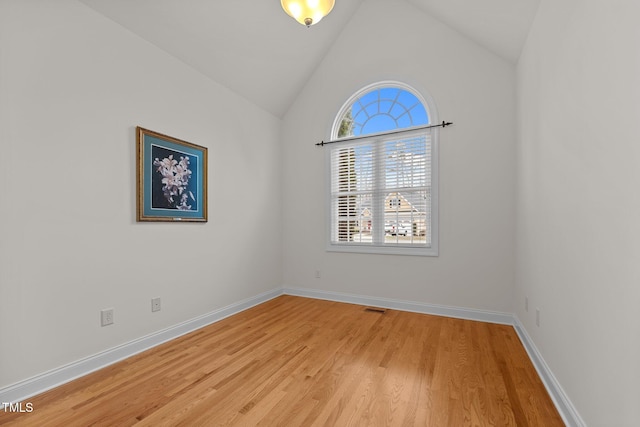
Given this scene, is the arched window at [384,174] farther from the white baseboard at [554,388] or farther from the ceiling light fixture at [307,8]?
the ceiling light fixture at [307,8]

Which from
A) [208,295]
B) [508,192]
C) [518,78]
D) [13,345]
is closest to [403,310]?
[508,192]

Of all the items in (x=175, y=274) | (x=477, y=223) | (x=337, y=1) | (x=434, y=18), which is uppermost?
(x=337, y=1)

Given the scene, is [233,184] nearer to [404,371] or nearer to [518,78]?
[404,371]

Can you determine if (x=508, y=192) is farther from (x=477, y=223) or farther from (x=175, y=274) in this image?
(x=175, y=274)

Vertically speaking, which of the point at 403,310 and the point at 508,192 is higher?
the point at 508,192

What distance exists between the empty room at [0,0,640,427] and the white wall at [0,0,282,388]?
0.01 metres

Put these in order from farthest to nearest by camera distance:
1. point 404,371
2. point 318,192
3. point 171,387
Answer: point 318,192
point 404,371
point 171,387

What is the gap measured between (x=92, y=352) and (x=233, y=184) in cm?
203

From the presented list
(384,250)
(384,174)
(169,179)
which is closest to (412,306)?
(384,250)

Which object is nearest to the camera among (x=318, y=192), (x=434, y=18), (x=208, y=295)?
(x=208, y=295)

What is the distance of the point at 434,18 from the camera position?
3336mm

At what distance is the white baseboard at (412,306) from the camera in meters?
3.05

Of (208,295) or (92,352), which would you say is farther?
(208,295)

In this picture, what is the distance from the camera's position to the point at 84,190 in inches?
82.7
